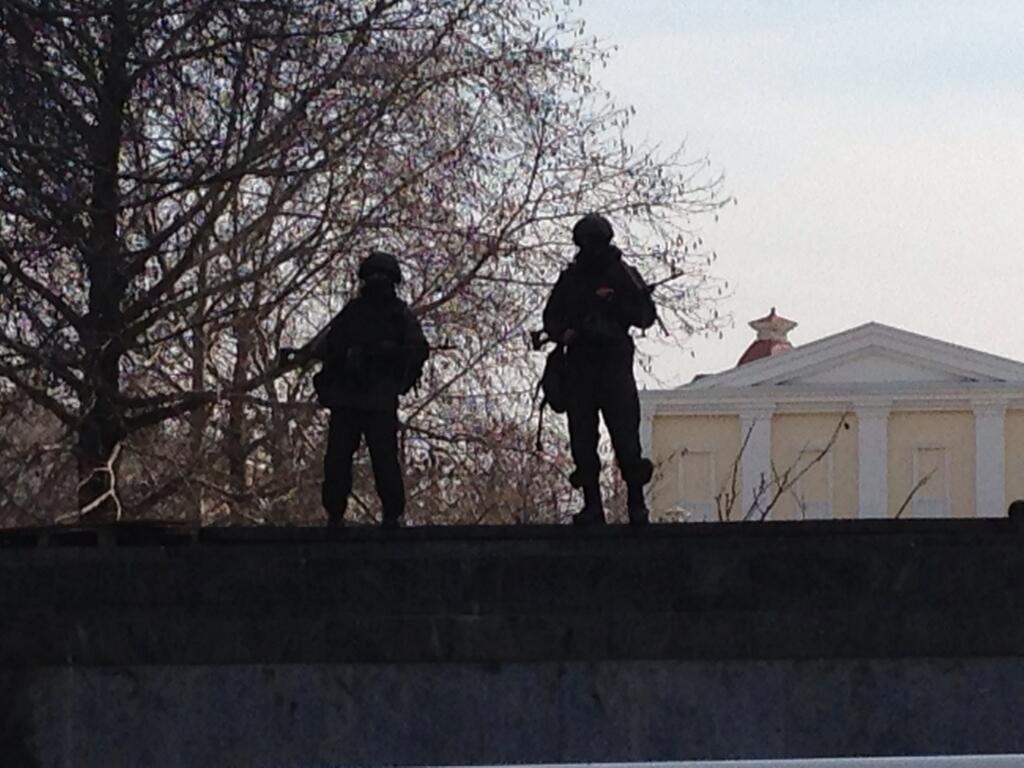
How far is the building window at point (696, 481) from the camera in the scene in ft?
170

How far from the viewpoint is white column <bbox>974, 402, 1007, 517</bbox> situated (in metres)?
53.3

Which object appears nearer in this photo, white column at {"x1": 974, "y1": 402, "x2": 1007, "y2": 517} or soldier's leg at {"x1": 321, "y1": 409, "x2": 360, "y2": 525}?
soldier's leg at {"x1": 321, "y1": 409, "x2": 360, "y2": 525}

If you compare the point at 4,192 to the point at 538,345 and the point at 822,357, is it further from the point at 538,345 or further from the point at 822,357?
the point at 822,357

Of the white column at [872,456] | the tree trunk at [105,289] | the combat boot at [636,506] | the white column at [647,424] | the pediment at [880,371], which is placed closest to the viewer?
the combat boot at [636,506]

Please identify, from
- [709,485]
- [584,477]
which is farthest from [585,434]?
[709,485]

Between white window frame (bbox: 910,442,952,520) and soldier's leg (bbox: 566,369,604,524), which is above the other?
white window frame (bbox: 910,442,952,520)

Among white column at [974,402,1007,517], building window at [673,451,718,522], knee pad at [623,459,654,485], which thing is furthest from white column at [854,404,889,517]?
knee pad at [623,459,654,485]

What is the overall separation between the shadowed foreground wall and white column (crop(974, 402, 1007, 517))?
4162 centimetres

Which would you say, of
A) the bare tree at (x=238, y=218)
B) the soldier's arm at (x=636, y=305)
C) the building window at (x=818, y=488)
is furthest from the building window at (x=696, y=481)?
the soldier's arm at (x=636, y=305)

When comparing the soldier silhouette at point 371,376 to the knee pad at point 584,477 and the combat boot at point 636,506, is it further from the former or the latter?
the combat boot at point 636,506

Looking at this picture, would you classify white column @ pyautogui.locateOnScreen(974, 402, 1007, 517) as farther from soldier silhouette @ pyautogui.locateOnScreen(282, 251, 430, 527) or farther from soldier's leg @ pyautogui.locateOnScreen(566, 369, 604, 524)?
soldier silhouette @ pyautogui.locateOnScreen(282, 251, 430, 527)

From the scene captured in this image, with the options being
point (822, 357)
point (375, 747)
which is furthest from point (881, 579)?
point (822, 357)

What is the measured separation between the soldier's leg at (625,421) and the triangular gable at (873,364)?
131ft

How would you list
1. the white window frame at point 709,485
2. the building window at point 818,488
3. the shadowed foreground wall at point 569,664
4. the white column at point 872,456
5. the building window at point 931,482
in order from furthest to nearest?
1. the building window at point 818,488
2. the white column at point 872,456
3. the building window at point 931,482
4. the white window frame at point 709,485
5. the shadowed foreground wall at point 569,664
